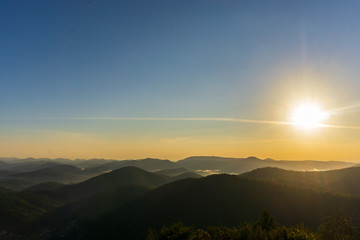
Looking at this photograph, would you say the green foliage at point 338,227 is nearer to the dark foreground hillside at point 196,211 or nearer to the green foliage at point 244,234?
the green foliage at point 244,234

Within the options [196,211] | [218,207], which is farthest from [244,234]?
[196,211]

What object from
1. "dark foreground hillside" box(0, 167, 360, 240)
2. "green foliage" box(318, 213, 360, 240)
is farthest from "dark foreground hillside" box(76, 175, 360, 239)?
"green foliage" box(318, 213, 360, 240)

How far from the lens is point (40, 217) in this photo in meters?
178

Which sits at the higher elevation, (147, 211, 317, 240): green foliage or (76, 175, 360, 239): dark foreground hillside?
(147, 211, 317, 240): green foliage

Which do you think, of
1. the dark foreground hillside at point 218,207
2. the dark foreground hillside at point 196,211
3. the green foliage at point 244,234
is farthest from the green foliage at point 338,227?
the dark foreground hillside at point 218,207

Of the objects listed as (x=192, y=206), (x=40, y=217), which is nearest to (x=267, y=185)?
(x=192, y=206)

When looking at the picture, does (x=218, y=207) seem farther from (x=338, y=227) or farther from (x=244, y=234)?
(x=244, y=234)

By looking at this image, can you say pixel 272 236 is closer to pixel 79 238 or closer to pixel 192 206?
pixel 192 206

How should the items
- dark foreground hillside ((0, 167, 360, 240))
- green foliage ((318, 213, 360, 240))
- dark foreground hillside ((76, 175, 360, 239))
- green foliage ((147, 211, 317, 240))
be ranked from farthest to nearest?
1. dark foreground hillside ((0, 167, 360, 240))
2. dark foreground hillside ((76, 175, 360, 239))
3. green foliage ((318, 213, 360, 240))
4. green foliage ((147, 211, 317, 240))

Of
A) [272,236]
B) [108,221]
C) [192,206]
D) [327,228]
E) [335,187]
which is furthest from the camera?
[335,187]

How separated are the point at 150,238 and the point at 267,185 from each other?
341 ft

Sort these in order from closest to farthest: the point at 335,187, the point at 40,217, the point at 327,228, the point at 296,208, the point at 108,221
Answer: the point at 327,228 → the point at 296,208 → the point at 108,221 → the point at 40,217 → the point at 335,187

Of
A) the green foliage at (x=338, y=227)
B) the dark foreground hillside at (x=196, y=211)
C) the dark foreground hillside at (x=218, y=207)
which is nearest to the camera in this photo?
the green foliage at (x=338, y=227)

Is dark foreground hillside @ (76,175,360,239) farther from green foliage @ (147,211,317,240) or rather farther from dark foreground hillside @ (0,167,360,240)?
green foliage @ (147,211,317,240)
